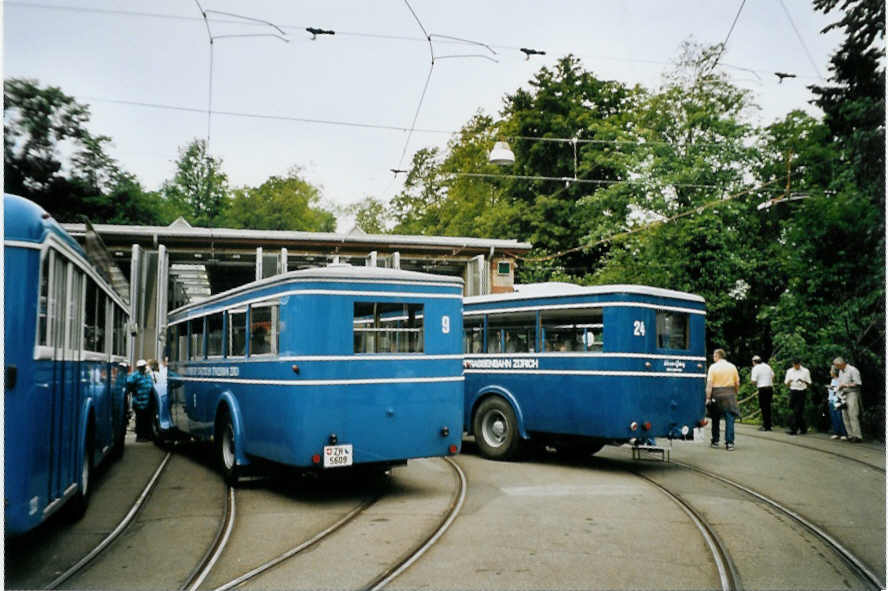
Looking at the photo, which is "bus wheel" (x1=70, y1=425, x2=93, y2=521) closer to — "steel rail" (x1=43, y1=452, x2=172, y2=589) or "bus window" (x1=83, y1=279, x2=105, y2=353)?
"steel rail" (x1=43, y1=452, x2=172, y2=589)

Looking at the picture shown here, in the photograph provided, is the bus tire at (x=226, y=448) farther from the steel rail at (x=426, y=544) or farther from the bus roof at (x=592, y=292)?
the bus roof at (x=592, y=292)

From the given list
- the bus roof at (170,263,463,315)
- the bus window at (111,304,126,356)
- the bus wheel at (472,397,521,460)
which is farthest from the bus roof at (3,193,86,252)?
the bus wheel at (472,397,521,460)

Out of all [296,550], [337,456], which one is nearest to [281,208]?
[337,456]

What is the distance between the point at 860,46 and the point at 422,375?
10934 mm

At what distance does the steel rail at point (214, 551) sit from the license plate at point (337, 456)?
3.64 ft

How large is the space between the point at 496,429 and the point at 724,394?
15.9ft

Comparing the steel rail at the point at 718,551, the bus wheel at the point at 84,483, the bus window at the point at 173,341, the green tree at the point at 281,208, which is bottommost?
the steel rail at the point at 718,551

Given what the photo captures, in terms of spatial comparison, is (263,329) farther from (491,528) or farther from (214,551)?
(491,528)

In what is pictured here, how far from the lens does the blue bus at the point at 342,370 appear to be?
913cm

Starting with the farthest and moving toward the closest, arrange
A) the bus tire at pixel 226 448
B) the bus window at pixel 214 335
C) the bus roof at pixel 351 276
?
1. the bus window at pixel 214 335
2. the bus tire at pixel 226 448
3. the bus roof at pixel 351 276

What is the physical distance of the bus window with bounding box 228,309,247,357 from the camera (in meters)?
10.5

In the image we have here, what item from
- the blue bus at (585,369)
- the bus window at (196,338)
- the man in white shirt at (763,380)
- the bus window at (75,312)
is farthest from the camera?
the man in white shirt at (763,380)

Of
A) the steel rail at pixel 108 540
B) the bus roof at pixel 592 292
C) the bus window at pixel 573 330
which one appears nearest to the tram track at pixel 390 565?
the steel rail at pixel 108 540

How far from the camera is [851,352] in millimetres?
17703
